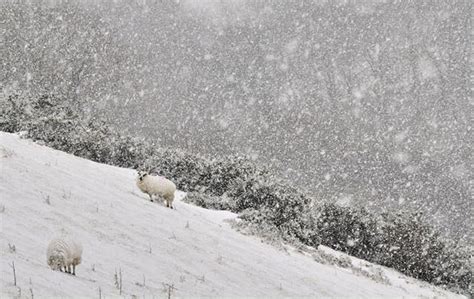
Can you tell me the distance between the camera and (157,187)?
1591cm

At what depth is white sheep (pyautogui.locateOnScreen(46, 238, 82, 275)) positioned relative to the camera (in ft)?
23.8

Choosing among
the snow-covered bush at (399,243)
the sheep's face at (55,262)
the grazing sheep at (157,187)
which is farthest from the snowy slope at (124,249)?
the snow-covered bush at (399,243)

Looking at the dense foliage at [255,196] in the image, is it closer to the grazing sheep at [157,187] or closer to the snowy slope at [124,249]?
the grazing sheep at [157,187]

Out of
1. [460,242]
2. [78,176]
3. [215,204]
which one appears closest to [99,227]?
[78,176]

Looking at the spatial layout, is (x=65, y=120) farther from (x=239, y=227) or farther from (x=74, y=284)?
(x=74, y=284)

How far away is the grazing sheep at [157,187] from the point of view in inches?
623

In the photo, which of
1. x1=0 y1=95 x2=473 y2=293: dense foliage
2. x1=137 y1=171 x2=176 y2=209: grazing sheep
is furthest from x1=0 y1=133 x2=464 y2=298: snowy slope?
x1=0 y1=95 x2=473 y2=293: dense foliage

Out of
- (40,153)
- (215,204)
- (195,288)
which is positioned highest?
(215,204)

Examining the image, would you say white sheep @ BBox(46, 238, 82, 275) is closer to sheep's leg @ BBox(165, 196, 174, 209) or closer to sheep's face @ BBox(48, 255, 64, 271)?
sheep's face @ BBox(48, 255, 64, 271)

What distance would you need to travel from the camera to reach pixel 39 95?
37.5 m

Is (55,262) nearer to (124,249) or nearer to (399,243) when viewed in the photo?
(124,249)

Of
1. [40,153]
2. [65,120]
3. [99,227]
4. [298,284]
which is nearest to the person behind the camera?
[99,227]

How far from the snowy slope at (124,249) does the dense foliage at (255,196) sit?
9.41 metres

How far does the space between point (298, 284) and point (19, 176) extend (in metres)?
6.41
